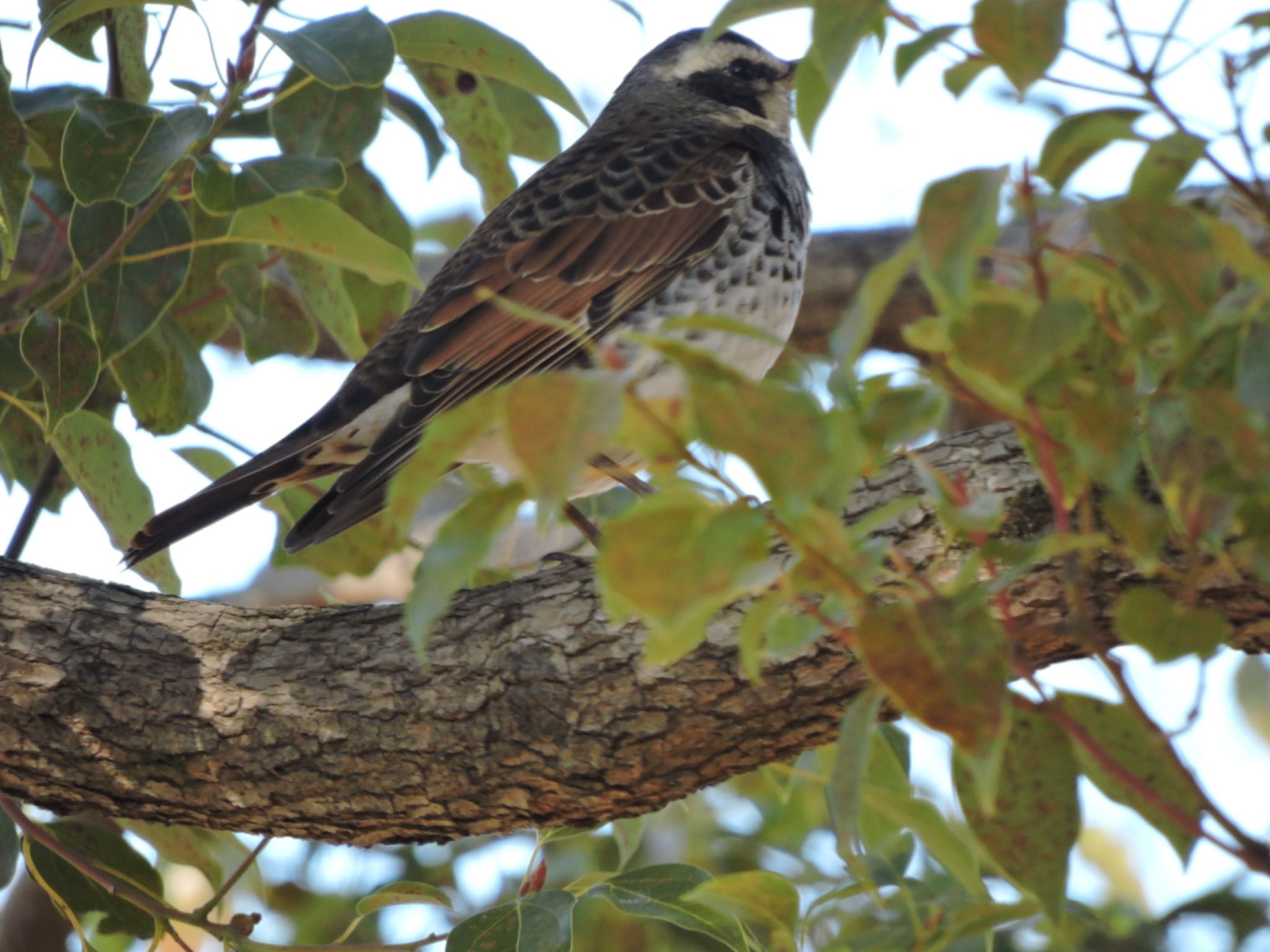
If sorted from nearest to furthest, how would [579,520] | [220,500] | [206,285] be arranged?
[220,500] < [206,285] < [579,520]

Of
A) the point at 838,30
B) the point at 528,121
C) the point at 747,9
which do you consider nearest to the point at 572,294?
the point at 528,121

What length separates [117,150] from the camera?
95.0 inches

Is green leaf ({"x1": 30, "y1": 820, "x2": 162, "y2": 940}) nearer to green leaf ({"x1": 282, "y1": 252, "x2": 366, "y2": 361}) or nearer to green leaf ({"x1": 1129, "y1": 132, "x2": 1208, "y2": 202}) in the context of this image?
green leaf ({"x1": 282, "y1": 252, "x2": 366, "y2": 361})

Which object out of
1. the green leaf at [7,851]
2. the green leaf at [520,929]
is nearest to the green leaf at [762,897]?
the green leaf at [520,929]

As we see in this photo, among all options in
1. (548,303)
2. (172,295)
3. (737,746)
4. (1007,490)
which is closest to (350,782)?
(737,746)

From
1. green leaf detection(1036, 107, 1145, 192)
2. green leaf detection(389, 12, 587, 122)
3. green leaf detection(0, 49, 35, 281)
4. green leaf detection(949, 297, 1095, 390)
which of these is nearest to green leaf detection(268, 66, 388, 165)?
green leaf detection(389, 12, 587, 122)

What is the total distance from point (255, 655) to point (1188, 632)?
69.6 inches

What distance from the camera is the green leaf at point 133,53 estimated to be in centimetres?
294

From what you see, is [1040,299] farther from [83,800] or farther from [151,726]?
[83,800]

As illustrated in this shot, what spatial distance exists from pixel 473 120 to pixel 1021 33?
1930 millimetres

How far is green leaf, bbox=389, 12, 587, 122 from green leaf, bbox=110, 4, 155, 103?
0.62m

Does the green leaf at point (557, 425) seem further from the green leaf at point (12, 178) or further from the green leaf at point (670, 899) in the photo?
the green leaf at point (12, 178)

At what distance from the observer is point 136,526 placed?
9.45 feet

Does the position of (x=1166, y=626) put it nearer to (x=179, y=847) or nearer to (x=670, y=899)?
(x=670, y=899)
